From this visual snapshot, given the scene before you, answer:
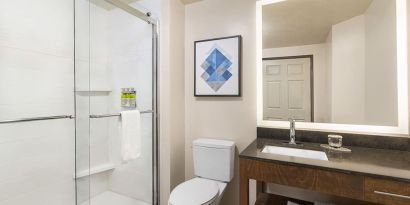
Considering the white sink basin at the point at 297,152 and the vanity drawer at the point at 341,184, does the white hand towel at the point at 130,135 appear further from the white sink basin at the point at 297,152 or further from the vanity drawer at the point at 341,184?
the vanity drawer at the point at 341,184

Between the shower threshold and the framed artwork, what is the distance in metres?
1.33

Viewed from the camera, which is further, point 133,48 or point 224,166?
point 133,48

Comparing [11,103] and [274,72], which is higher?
[274,72]

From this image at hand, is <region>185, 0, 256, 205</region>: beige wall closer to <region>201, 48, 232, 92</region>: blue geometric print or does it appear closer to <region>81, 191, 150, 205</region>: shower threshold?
<region>201, 48, 232, 92</region>: blue geometric print

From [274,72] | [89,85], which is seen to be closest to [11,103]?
[89,85]

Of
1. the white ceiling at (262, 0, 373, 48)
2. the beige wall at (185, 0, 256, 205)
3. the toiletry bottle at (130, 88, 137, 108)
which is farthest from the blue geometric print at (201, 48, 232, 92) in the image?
the toiletry bottle at (130, 88, 137, 108)

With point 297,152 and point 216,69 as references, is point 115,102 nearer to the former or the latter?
point 216,69

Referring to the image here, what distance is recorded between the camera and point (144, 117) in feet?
6.73

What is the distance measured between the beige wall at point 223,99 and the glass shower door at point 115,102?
0.37 metres

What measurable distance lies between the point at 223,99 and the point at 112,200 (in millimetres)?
1614

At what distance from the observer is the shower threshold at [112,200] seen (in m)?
2.14

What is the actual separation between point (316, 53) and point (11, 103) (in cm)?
240

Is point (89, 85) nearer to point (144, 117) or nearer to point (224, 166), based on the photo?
point (144, 117)

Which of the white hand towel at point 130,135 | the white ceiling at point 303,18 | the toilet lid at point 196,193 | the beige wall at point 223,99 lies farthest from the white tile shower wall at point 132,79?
the white ceiling at point 303,18
